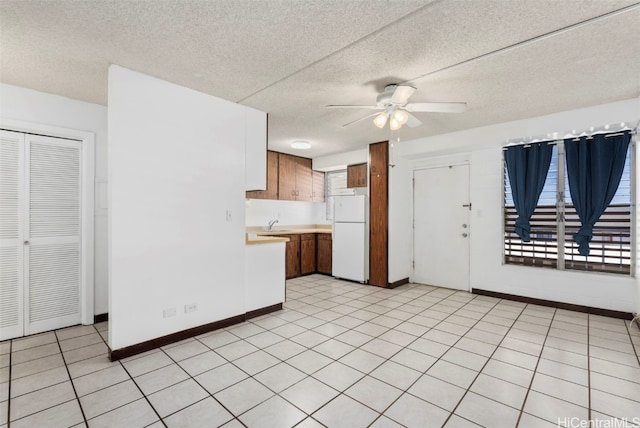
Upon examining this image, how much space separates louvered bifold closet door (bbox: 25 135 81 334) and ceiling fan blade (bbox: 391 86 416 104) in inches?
139

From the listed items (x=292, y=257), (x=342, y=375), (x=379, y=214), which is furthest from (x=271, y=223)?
(x=342, y=375)

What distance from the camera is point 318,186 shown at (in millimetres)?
6969

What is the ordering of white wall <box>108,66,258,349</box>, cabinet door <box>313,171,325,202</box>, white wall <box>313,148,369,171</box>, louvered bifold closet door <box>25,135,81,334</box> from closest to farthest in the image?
1. white wall <box>108,66,258,349</box>
2. louvered bifold closet door <box>25,135,81,334</box>
3. white wall <box>313,148,369,171</box>
4. cabinet door <box>313,171,325,202</box>

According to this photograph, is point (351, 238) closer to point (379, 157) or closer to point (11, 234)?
point (379, 157)

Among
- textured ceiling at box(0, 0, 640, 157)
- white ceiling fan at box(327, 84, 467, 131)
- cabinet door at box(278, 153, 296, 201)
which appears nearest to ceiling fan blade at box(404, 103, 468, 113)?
white ceiling fan at box(327, 84, 467, 131)

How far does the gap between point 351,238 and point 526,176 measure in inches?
113

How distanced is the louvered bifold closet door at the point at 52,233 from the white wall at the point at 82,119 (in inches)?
7.0

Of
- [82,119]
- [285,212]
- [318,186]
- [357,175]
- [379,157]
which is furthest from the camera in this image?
[318,186]

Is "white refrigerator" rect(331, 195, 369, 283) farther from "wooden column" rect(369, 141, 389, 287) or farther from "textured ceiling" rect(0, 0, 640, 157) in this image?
"textured ceiling" rect(0, 0, 640, 157)

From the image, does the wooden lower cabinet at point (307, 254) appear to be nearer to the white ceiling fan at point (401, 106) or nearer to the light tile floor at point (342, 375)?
the light tile floor at point (342, 375)

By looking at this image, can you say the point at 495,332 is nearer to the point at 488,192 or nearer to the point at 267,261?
the point at 488,192

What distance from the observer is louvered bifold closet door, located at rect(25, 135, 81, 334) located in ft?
10.5

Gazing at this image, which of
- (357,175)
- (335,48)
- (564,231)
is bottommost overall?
(564,231)

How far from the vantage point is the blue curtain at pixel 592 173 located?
3.60m
